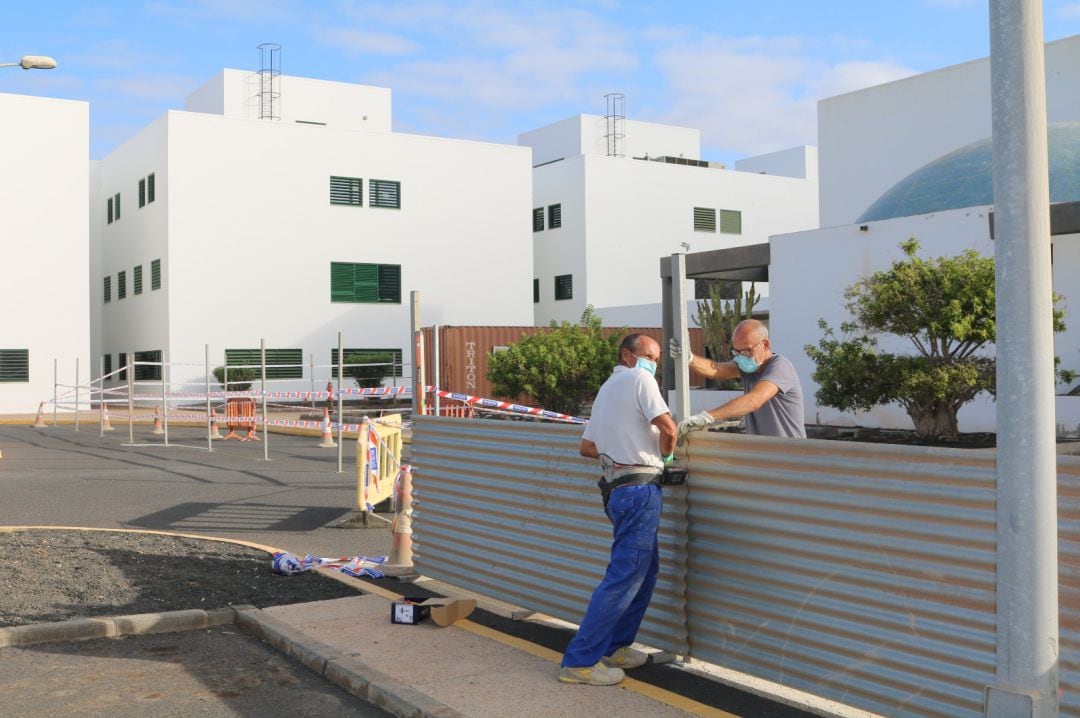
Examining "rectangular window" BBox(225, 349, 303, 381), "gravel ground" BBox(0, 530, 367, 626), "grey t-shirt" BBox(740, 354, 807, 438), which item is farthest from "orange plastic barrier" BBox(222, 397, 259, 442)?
"grey t-shirt" BBox(740, 354, 807, 438)

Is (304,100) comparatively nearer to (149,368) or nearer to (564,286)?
(564,286)

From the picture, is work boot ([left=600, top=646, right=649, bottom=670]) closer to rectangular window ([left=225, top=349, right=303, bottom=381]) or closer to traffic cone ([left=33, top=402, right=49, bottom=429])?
traffic cone ([left=33, top=402, right=49, bottom=429])

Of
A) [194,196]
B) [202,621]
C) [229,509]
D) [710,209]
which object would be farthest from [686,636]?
[710,209]

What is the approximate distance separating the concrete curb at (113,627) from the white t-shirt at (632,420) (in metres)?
3.14

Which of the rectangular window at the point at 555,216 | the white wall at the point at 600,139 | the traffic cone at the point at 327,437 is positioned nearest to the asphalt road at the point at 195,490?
the traffic cone at the point at 327,437

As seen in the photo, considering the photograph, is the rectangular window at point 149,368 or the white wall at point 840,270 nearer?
the white wall at point 840,270

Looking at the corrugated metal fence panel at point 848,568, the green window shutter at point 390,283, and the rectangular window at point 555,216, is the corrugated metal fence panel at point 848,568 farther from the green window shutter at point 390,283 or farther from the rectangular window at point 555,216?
the rectangular window at point 555,216

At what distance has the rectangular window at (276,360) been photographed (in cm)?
3903

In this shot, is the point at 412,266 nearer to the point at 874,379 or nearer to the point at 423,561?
the point at 874,379

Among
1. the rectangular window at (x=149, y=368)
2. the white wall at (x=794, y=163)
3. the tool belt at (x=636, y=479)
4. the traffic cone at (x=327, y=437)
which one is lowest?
the traffic cone at (x=327, y=437)

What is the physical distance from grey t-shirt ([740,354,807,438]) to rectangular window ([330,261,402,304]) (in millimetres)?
35712

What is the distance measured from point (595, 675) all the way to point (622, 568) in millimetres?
565

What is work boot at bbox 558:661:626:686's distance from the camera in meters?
5.76

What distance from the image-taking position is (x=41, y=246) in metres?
37.9
